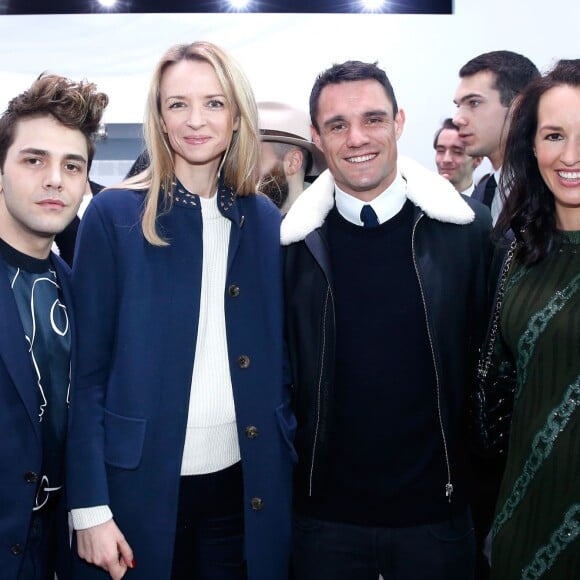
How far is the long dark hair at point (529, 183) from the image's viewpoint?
1848mm

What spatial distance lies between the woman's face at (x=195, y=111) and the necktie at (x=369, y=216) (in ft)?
1.45

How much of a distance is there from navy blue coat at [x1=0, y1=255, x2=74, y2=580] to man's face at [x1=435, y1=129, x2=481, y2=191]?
116 inches

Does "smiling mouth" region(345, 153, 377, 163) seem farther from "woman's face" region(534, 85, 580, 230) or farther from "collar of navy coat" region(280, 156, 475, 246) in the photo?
"woman's face" region(534, 85, 580, 230)

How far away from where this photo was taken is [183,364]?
186cm

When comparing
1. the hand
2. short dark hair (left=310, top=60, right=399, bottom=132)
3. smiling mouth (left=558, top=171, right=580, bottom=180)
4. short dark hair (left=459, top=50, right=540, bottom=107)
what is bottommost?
A: the hand

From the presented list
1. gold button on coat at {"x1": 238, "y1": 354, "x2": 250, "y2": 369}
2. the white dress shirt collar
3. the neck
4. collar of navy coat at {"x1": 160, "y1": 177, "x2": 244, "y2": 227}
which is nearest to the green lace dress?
the white dress shirt collar

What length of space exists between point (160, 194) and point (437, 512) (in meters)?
1.17

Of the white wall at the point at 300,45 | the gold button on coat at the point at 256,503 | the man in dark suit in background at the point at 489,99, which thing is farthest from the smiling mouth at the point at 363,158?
the white wall at the point at 300,45

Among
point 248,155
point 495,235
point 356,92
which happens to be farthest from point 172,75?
point 495,235

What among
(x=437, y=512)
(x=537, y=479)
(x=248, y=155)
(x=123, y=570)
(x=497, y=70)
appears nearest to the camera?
(x=537, y=479)

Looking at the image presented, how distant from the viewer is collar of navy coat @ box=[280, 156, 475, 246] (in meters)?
2.00

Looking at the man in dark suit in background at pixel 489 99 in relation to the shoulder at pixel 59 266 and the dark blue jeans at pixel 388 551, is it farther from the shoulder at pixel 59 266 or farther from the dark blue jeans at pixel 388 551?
the shoulder at pixel 59 266

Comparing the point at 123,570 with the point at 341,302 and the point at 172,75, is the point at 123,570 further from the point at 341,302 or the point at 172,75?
the point at 172,75

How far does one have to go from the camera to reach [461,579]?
2002 millimetres
